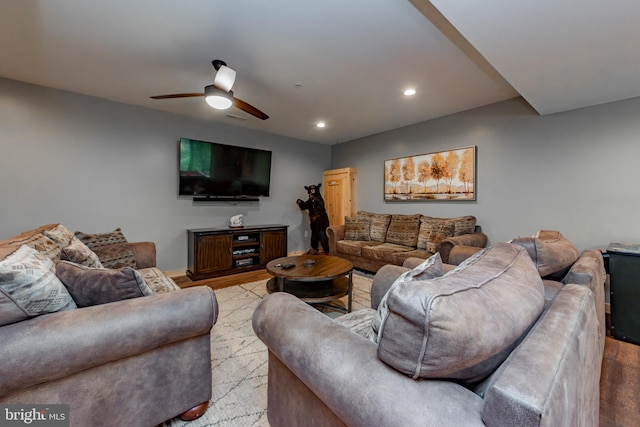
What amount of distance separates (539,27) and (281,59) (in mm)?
1964

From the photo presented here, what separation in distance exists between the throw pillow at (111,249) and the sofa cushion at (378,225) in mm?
3348

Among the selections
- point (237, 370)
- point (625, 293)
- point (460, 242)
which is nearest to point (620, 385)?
point (625, 293)

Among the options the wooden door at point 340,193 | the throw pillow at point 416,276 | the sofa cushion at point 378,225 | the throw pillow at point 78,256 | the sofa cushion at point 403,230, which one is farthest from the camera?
the wooden door at point 340,193

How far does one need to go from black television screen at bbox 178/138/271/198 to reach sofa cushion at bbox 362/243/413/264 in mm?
2161

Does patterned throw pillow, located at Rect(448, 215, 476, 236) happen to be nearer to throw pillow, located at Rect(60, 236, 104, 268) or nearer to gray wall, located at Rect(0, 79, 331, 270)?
gray wall, located at Rect(0, 79, 331, 270)

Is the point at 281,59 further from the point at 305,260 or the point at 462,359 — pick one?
the point at 462,359

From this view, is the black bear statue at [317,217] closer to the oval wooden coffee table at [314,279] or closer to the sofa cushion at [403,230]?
the sofa cushion at [403,230]

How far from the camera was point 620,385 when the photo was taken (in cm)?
167

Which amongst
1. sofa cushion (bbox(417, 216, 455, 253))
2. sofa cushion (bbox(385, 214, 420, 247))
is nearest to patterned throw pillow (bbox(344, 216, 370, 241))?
sofa cushion (bbox(385, 214, 420, 247))

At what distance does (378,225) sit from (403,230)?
0.48 metres

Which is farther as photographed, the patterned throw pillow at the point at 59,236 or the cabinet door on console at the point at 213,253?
the cabinet door on console at the point at 213,253

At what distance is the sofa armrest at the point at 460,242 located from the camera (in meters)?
3.08

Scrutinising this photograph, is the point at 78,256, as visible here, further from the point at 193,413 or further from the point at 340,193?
the point at 340,193

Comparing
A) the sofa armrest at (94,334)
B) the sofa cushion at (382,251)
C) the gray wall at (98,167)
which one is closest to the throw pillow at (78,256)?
the sofa armrest at (94,334)
